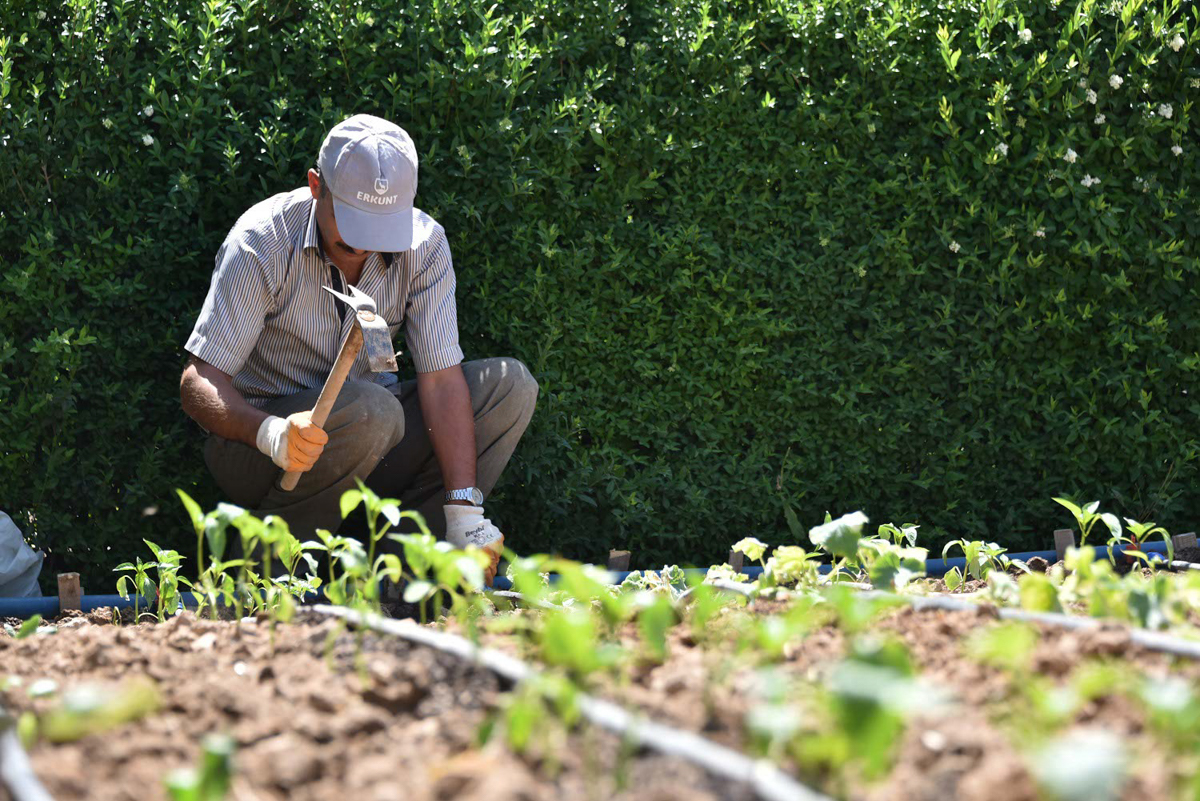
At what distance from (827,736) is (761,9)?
2.97 meters

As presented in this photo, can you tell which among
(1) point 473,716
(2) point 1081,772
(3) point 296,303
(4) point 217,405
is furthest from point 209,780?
(3) point 296,303

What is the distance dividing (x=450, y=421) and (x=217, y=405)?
0.63 m

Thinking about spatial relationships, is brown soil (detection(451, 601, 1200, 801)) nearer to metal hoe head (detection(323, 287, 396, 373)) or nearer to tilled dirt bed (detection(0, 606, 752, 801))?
tilled dirt bed (detection(0, 606, 752, 801))

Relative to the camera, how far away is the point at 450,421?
334cm

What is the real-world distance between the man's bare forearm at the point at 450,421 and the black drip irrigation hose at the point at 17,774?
1957mm

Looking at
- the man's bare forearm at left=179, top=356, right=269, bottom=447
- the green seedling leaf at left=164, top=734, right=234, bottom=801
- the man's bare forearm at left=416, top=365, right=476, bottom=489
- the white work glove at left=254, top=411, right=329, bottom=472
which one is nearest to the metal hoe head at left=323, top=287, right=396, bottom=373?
the white work glove at left=254, top=411, right=329, bottom=472

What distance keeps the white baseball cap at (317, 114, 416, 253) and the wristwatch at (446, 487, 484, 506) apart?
2.25 ft

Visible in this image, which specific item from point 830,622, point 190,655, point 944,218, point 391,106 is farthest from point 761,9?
point 190,655

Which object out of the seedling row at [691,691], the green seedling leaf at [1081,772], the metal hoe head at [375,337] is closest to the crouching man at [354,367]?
the metal hoe head at [375,337]

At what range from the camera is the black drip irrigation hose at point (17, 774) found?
1.19 metres

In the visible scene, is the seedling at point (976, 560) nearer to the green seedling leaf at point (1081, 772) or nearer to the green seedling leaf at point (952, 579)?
the green seedling leaf at point (952, 579)

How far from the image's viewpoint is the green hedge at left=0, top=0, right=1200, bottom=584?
11.0 ft

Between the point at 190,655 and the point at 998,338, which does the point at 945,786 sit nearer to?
the point at 190,655

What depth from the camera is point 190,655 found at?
76.1 inches
